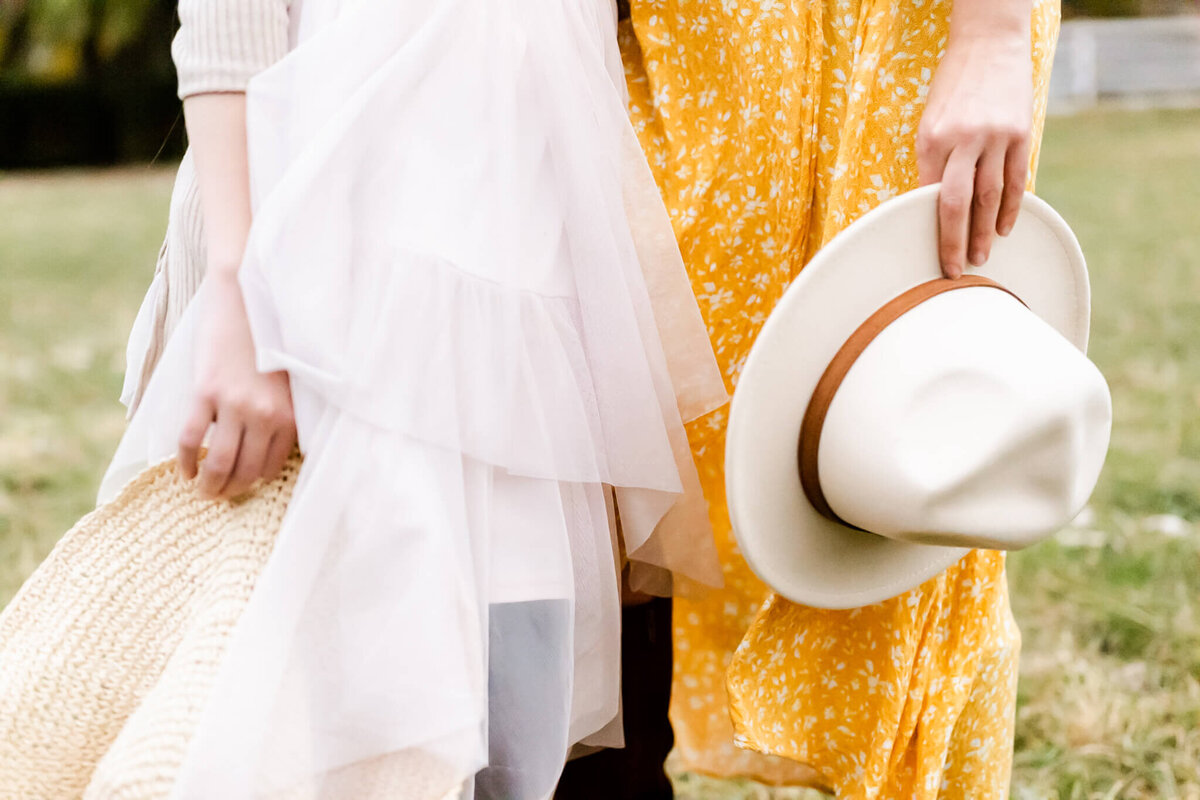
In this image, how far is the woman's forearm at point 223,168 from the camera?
91 centimetres

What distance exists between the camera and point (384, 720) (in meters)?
0.84

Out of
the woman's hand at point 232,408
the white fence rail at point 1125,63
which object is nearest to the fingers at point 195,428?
the woman's hand at point 232,408

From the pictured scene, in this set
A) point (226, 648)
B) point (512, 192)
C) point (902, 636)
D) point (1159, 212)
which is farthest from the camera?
point (1159, 212)

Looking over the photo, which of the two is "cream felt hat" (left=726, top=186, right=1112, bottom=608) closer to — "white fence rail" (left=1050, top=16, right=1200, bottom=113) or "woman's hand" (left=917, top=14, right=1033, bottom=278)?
"woman's hand" (left=917, top=14, right=1033, bottom=278)

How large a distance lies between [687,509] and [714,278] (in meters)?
0.22

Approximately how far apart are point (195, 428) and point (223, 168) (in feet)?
Result: 0.64

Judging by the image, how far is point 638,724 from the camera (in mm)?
1427

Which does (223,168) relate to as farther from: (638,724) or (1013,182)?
(638,724)

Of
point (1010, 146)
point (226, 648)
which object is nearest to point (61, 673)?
point (226, 648)

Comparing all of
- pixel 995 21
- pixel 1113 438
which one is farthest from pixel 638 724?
pixel 1113 438

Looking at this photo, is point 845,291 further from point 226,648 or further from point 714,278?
point 226,648

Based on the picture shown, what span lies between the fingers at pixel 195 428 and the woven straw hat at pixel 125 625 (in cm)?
5

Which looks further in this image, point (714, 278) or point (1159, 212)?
point (1159, 212)

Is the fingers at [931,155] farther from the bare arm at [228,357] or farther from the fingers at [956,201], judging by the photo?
the bare arm at [228,357]
